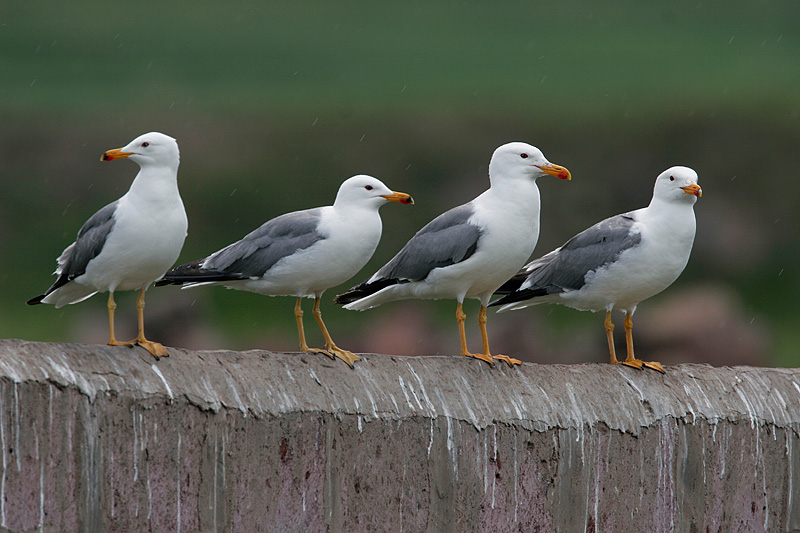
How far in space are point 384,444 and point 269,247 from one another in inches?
59.2

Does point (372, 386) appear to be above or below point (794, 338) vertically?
above

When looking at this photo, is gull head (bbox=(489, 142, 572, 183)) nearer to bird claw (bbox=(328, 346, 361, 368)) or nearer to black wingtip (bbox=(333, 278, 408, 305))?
black wingtip (bbox=(333, 278, 408, 305))

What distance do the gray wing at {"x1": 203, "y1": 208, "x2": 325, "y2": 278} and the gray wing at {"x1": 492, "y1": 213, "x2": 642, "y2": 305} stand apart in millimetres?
1651

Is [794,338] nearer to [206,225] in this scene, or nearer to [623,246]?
[206,225]

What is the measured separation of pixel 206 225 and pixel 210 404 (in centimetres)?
2146

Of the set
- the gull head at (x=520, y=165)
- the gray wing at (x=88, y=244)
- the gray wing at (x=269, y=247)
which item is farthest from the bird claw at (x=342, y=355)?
the gull head at (x=520, y=165)

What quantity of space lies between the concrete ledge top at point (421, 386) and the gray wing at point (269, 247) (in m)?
0.85

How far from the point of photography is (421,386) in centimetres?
717

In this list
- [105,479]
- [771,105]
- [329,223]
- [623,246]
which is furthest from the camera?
[771,105]

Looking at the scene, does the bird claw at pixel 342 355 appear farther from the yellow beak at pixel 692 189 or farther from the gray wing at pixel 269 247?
the yellow beak at pixel 692 189

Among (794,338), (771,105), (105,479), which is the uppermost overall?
(771,105)

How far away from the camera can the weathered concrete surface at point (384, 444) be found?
5.86 metres

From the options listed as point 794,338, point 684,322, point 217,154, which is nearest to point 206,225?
point 217,154

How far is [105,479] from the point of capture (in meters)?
5.92
